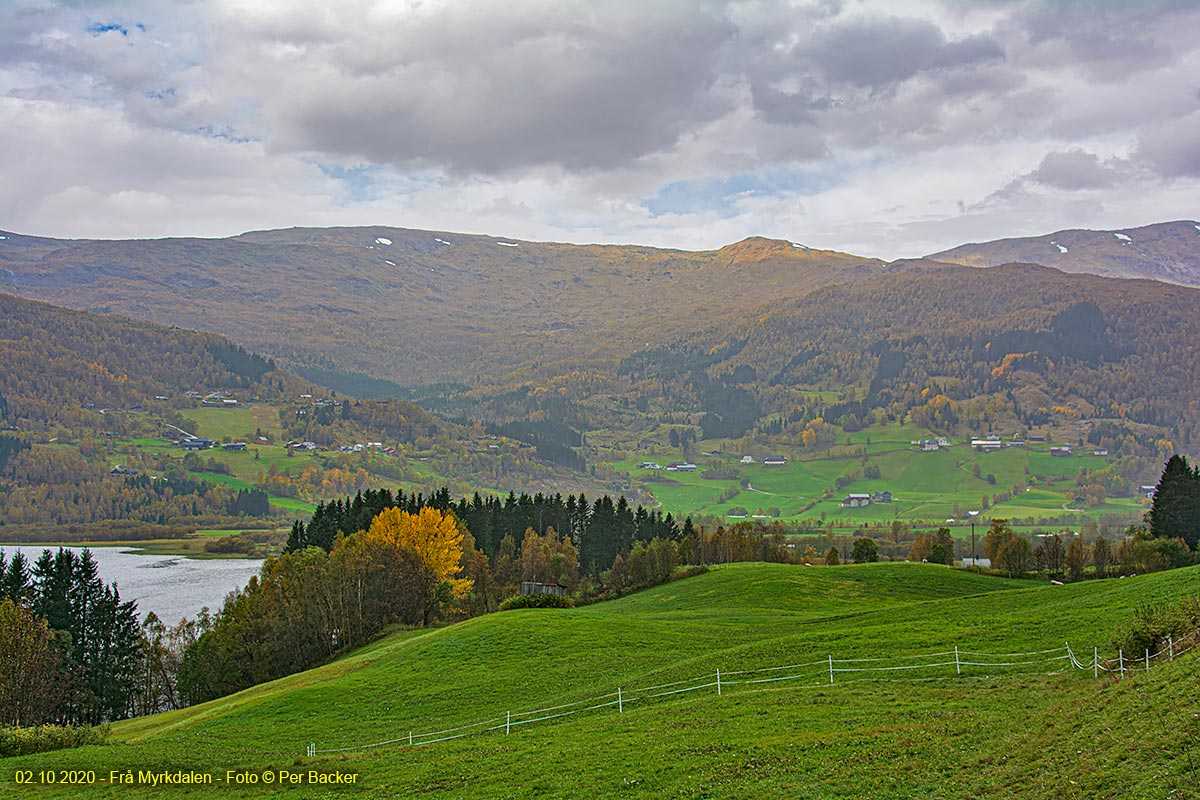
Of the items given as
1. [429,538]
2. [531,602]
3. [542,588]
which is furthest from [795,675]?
[542,588]

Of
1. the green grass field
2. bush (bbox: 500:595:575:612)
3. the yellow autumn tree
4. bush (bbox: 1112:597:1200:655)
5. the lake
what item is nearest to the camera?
the green grass field

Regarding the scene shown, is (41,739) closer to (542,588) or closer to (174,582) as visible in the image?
(542,588)

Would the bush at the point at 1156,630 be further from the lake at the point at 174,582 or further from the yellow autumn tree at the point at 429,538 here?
the lake at the point at 174,582

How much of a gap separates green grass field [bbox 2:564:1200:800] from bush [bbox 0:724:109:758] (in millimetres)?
1619

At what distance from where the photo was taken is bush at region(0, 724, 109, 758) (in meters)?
37.3

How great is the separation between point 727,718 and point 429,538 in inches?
2750

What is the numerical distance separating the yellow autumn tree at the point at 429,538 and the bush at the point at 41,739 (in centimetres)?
5335

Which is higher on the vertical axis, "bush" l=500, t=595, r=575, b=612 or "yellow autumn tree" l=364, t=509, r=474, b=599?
"yellow autumn tree" l=364, t=509, r=474, b=599

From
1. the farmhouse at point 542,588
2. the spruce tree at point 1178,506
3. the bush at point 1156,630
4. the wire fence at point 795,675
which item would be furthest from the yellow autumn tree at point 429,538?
the spruce tree at point 1178,506

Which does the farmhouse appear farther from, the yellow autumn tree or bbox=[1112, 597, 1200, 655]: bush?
bbox=[1112, 597, 1200, 655]: bush

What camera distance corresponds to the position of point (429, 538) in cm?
9731

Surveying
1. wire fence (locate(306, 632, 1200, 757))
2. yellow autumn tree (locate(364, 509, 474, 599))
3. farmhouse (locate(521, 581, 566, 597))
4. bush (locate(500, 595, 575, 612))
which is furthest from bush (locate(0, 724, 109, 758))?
farmhouse (locate(521, 581, 566, 597))

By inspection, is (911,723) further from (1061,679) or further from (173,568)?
(173,568)

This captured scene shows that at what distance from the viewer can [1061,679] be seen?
102ft
